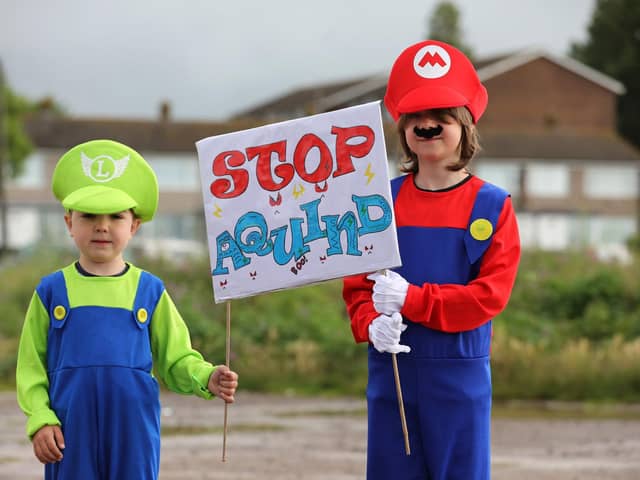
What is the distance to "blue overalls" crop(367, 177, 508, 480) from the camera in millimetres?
4652

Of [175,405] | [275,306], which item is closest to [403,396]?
[175,405]

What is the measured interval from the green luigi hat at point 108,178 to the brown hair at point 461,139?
919 mm

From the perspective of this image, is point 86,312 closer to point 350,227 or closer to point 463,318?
point 350,227

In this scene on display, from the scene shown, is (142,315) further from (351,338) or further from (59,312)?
(351,338)

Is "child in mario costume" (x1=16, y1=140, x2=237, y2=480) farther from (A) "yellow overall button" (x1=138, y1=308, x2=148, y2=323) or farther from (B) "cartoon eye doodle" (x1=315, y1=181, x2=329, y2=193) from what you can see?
(B) "cartoon eye doodle" (x1=315, y1=181, x2=329, y2=193)

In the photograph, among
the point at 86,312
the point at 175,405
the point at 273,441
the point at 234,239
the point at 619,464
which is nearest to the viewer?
the point at 86,312

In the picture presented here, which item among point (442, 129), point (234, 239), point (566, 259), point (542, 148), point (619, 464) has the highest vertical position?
point (542, 148)

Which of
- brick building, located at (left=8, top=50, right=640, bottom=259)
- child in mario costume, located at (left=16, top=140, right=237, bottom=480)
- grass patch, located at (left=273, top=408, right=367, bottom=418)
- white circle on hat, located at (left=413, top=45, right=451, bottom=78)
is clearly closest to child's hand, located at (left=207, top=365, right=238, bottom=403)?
child in mario costume, located at (left=16, top=140, right=237, bottom=480)

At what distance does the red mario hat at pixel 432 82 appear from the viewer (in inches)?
187

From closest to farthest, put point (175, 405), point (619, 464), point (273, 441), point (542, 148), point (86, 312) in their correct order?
point (86, 312) → point (619, 464) → point (273, 441) → point (175, 405) → point (542, 148)

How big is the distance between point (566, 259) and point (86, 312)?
17554 millimetres

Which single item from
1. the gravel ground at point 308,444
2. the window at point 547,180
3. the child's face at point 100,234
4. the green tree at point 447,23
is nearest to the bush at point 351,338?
the gravel ground at point 308,444

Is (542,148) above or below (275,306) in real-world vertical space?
above

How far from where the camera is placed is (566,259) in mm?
21422
